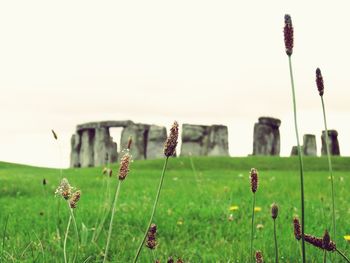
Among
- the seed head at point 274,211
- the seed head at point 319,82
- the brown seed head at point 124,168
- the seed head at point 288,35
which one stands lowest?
the seed head at point 274,211

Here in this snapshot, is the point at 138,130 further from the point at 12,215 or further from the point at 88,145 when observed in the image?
the point at 12,215

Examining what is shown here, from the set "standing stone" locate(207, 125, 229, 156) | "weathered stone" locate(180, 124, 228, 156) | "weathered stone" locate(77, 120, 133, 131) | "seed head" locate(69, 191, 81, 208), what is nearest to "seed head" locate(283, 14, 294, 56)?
"seed head" locate(69, 191, 81, 208)

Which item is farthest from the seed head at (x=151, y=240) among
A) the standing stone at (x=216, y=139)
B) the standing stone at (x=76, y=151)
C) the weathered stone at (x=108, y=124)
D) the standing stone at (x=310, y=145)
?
the standing stone at (x=76, y=151)

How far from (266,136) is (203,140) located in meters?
4.95

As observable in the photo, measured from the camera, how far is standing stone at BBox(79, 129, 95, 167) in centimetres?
4457

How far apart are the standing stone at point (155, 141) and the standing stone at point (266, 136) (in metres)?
7.37

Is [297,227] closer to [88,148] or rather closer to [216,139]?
[216,139]

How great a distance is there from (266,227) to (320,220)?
80 centimetres

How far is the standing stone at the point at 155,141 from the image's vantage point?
136 ft

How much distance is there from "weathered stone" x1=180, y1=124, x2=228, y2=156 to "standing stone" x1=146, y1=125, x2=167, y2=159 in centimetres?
175

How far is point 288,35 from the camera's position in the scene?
152cm

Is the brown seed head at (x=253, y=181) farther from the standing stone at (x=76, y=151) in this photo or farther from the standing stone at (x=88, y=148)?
the standing stone at (x=76, y=151)

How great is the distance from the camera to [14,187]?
42.5 ft

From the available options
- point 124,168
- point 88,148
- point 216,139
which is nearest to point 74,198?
point 124,168
